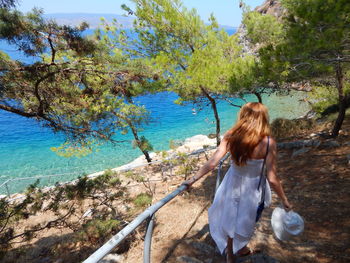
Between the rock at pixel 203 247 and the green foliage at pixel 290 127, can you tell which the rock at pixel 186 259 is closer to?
the rock at pixel 203 247

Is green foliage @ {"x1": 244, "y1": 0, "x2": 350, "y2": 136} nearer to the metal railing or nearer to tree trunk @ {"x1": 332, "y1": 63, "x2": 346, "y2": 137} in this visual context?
tree trunk @ {"x1": 332, "y1": 63, "x2": 346, "y2": 137}

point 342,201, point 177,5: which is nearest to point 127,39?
point 177,5

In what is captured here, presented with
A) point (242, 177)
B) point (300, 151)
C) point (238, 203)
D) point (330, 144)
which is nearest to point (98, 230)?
point (238, 203)

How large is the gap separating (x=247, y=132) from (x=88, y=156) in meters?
19.0

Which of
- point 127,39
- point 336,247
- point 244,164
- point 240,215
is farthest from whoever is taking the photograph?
point 127,39

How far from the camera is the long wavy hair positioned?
187 centimetres

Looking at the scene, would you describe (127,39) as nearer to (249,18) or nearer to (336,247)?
(249,18)

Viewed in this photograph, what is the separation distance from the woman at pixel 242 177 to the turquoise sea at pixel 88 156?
11.4 meters

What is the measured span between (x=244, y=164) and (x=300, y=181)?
13.0 ft

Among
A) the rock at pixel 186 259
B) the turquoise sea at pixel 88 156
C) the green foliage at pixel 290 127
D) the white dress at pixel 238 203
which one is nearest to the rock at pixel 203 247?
the rock at pixel 186 259

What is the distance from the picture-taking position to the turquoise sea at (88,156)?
695 inches

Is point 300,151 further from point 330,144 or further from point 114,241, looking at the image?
point 114,241

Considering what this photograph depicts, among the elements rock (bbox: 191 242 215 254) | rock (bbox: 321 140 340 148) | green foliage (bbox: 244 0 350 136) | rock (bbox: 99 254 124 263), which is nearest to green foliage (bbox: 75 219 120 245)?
rock (bbox: 99 254 124 263)

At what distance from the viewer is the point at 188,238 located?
140 inches
